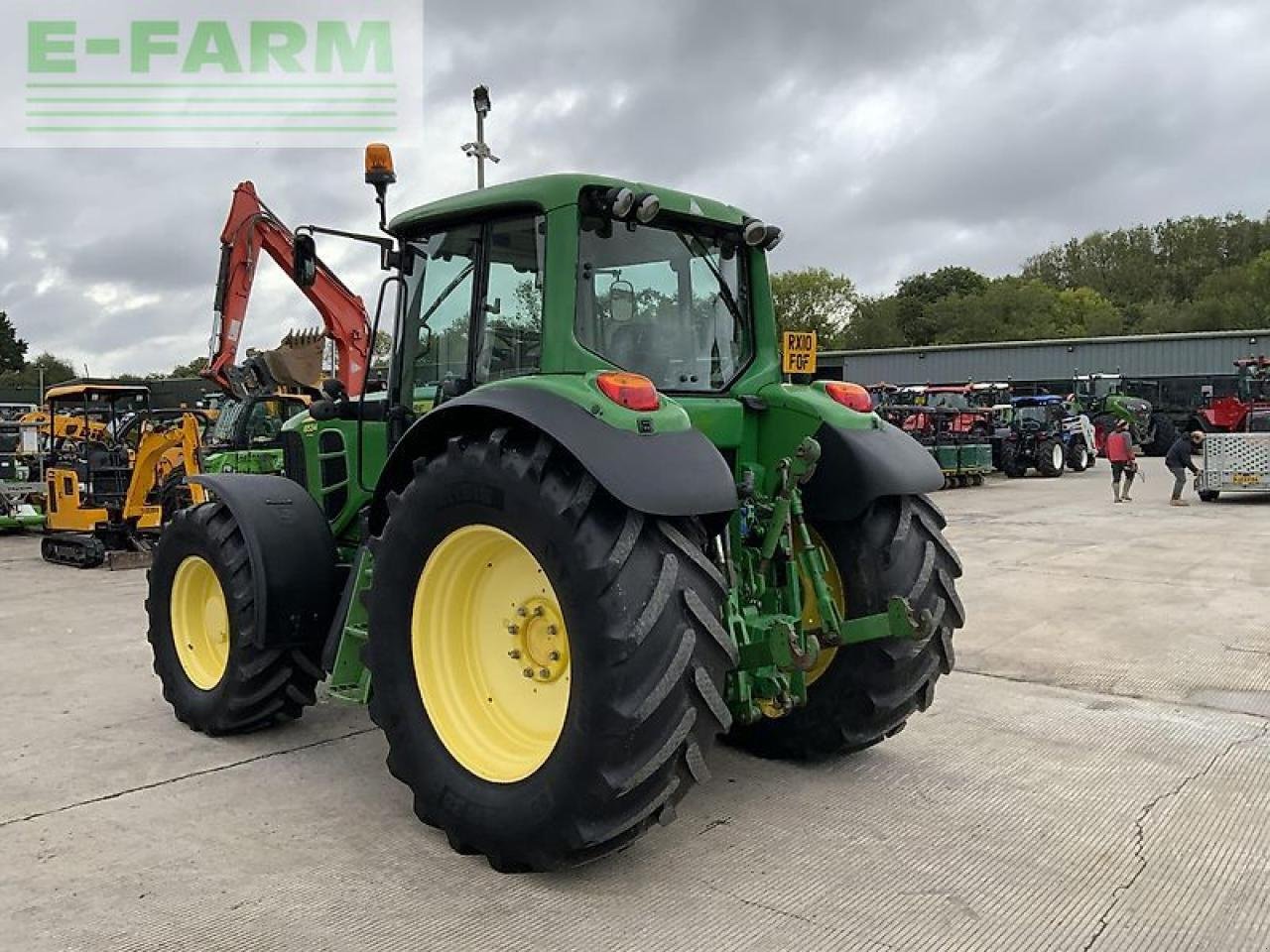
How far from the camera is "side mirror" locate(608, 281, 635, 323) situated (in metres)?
4.06

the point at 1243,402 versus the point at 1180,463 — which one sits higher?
the point at 1243,402

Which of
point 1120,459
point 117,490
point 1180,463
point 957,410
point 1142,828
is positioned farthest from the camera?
point 957,410

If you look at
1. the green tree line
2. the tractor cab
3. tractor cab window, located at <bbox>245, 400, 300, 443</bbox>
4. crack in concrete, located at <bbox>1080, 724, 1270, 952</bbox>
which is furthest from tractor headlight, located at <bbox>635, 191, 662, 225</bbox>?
the green tree line

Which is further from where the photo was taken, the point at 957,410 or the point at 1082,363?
the point at 1082,363

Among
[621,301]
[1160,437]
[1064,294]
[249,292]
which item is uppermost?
[1064,294]

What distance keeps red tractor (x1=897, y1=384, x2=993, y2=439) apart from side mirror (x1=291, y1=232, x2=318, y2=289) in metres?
17.7

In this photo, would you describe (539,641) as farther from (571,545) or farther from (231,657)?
(231,657)

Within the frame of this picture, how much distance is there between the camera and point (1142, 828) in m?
3.85

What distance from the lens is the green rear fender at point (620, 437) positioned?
3.21 meters

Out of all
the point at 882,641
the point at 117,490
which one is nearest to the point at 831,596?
the point at 882,641

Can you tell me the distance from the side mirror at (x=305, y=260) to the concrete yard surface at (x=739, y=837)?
214 centimetres

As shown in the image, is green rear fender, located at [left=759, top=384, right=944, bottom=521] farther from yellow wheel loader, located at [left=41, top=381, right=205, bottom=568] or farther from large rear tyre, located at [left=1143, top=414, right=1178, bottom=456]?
large rear tyre, located at [left=1143, top=414, right=1178, bottom=456]

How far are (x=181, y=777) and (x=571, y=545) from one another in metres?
2.32

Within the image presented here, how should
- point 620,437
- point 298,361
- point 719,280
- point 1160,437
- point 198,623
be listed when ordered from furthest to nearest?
point 1160,437 → point 298,361 → point 198,623 → point 719,280 → point 620,437
